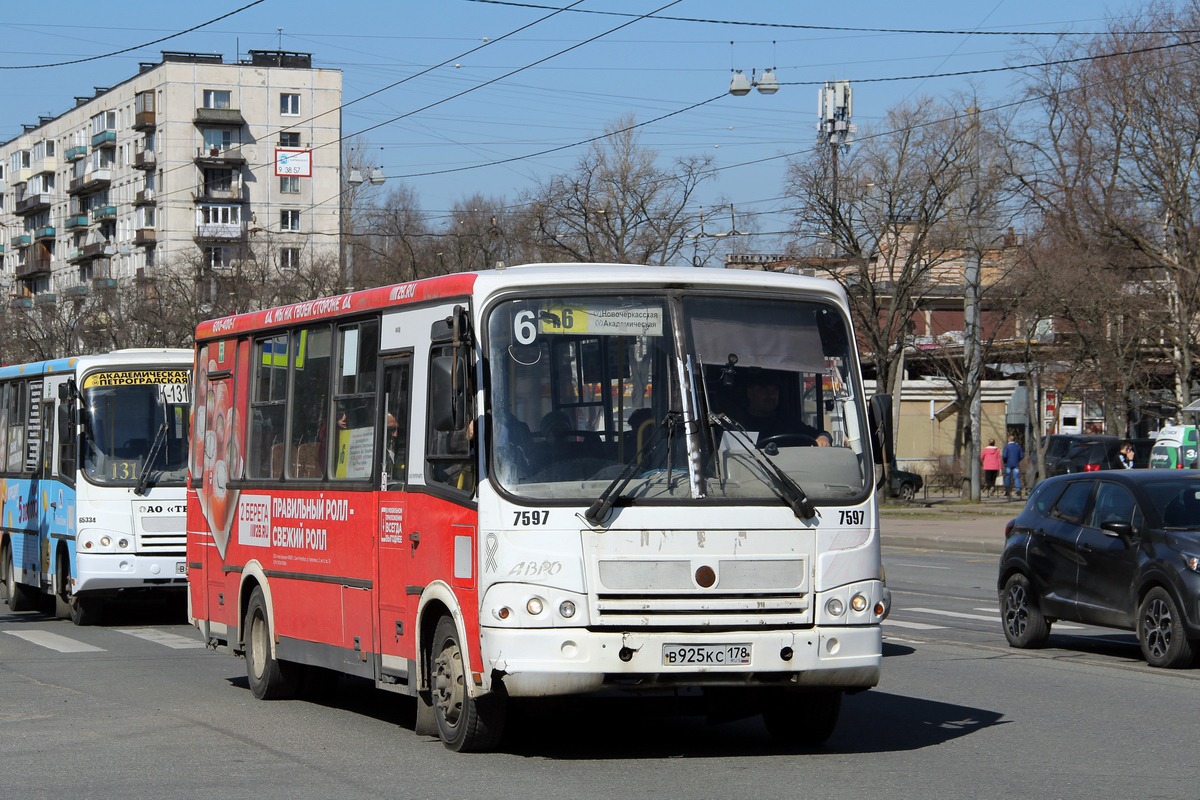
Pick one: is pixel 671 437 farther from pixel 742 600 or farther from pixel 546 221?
pixel 546 221

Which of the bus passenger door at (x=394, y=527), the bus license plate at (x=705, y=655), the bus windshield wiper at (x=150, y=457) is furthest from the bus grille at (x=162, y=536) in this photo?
the bus license plate at (x=705, y=655)

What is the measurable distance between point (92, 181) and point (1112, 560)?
354 feet

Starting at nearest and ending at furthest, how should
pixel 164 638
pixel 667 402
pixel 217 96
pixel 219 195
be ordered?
1. pixel 667 402
2. pixel 164 638
3. pixel 217 96
4. pixel 219 195

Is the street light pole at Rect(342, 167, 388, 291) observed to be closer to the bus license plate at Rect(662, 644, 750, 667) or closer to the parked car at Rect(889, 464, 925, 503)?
the parked car at Rect(889, 464, 925, 503)

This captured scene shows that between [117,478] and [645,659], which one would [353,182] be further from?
[645,659]

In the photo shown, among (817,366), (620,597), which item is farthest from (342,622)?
(817,366)

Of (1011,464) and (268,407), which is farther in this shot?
(1011,464)

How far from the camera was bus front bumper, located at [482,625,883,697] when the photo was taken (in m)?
8.57

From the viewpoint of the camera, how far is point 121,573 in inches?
738

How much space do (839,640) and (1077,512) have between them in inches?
261

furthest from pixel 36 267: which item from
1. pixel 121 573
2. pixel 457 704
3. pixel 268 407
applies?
pixel 457 704

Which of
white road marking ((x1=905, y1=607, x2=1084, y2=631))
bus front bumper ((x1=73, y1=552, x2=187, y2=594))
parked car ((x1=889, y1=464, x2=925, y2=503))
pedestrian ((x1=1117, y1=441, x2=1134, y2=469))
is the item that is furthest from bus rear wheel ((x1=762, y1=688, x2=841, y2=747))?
parked car ((x1=889, y1=464, x2=925, y2=503))

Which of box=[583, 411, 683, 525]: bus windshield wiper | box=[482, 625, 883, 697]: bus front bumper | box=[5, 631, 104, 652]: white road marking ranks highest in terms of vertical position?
box=[583, 411, 683, 525]: bus windshield wiper

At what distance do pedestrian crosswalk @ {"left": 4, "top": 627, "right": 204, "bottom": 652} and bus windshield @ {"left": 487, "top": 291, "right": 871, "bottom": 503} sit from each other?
8652 mm
